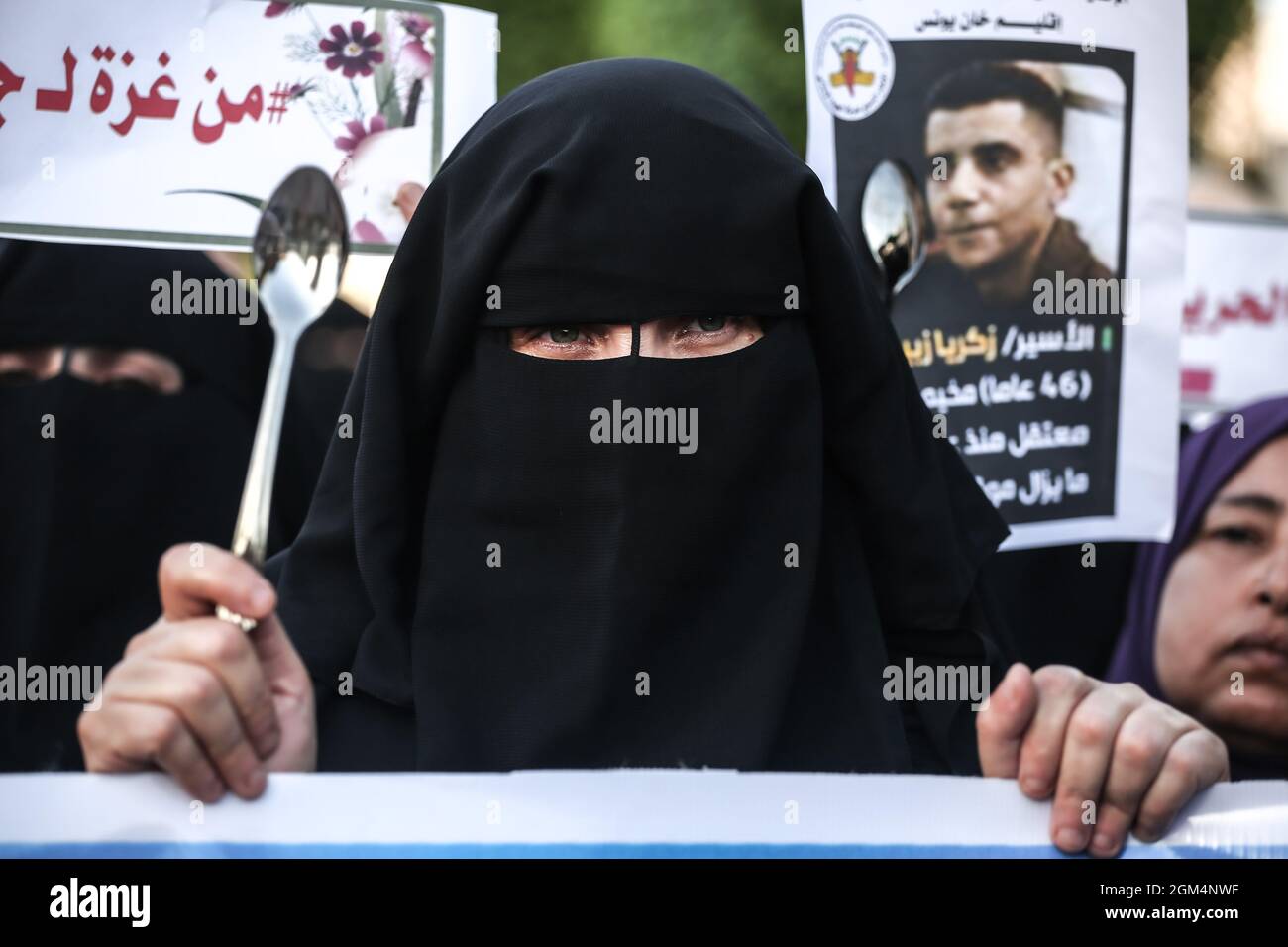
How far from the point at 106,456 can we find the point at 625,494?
117 cm

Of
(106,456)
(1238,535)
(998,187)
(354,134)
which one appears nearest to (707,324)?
(354,134)

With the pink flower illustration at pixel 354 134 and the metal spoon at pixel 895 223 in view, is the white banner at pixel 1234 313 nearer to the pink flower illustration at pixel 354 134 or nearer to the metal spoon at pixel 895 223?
the metal spoon at pixel 895 223

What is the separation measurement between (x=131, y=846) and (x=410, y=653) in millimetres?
449

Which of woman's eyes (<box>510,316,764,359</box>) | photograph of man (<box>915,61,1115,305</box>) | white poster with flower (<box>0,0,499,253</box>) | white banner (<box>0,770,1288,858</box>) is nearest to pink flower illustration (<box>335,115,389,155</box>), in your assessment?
white poster with flower (<box>0,0,499,253</box>)

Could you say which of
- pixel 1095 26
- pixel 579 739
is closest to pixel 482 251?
pixel 579 739

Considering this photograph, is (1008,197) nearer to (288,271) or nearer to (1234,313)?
(1234,313)

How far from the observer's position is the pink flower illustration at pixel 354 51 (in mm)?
2020

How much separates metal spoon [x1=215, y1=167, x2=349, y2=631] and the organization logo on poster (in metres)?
0.84

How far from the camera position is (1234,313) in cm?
278

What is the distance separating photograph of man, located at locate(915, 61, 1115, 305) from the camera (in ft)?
7.42

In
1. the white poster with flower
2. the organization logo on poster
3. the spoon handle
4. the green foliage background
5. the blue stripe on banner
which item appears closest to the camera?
the blue stripe on banner

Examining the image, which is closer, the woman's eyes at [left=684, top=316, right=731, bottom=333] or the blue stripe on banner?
the blue stripe on banner

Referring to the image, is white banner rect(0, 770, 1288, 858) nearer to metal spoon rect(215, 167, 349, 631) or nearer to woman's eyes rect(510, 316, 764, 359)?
metal spoon rect(215, 167, 349, 631)
